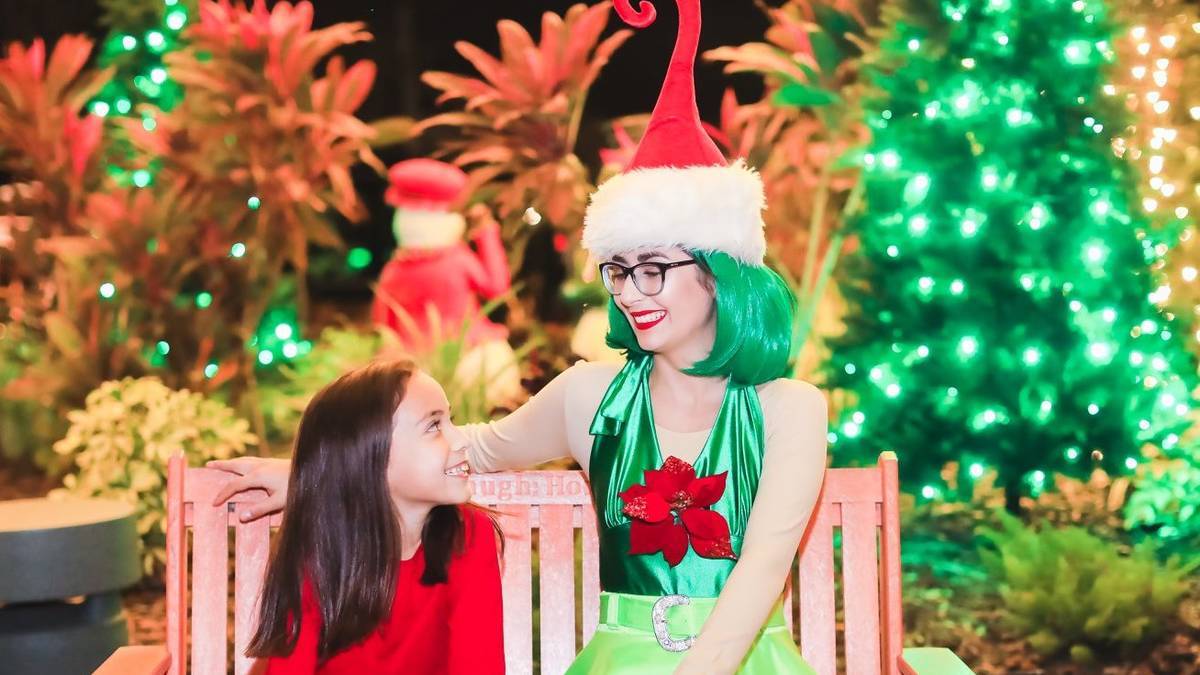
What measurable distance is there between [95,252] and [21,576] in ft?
5.14

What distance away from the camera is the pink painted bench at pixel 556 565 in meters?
2.75

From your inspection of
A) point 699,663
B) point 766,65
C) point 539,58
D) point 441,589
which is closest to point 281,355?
point 539,58

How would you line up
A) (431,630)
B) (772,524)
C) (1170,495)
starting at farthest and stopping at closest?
1. (1170,495)
2. (431,630)
3. (772,524)

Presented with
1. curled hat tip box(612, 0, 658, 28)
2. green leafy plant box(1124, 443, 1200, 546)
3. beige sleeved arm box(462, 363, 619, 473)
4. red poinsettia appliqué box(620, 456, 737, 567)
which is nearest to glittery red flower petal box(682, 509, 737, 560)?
red poinsettia appliqué box(620, 456, 737, 567)

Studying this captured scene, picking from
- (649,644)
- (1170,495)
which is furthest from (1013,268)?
(649,644)

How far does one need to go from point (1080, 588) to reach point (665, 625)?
2417mm

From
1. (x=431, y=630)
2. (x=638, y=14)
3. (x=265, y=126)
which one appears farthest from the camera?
(x=265, y=126)

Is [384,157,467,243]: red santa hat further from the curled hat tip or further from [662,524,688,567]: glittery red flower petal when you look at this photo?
[662,524,688,567]: glittery red flower petal

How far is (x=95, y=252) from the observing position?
4.62 meters

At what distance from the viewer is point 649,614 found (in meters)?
2.47

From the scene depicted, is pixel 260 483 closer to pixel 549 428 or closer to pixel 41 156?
pixel 549 428

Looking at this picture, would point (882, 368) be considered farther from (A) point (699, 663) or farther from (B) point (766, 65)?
(A) point (699, 663)

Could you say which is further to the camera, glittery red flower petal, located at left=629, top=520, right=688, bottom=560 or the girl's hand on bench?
the girl's hand on bench

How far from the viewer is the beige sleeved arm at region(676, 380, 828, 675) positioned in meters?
2.30
